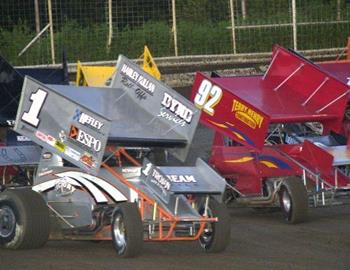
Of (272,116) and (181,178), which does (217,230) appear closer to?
(181,178)

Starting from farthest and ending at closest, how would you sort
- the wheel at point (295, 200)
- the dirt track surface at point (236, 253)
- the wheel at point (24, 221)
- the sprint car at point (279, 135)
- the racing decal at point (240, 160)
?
the racing decal at point (240, 160) → the sprint car at point (279, 135) → the wheel at point (295, 200) → the wheel at point (24, 221) → the dirt track surface at point (236, 253)

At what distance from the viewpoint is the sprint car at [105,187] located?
972 centimetres

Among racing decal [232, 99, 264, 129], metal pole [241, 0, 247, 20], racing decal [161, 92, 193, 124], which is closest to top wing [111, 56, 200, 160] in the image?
racing decal [161, 92, 193, 124]

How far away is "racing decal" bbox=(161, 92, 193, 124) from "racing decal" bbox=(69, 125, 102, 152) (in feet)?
3.83

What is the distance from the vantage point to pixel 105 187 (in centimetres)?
1005

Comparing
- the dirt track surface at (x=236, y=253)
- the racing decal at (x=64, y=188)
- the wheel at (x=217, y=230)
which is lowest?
the dirt track surface at (x=236, y=253)

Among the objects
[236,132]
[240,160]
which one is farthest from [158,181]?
[240,160]

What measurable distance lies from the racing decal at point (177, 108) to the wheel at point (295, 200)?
2393mm

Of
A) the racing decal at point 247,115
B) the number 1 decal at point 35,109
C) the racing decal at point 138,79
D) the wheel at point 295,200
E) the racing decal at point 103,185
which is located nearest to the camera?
the racing decal at point 103,185

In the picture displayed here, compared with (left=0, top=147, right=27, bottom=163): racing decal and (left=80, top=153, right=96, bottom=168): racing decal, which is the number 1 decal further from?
(left=0, top=147, right=27, bottom=163): racing decal

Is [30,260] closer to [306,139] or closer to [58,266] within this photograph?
[58,266]

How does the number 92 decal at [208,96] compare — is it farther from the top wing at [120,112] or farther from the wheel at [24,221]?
the wheel at [24,221]

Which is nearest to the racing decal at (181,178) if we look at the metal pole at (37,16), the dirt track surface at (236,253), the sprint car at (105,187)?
the sprint car at (105,187)

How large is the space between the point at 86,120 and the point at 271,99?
4409mm
